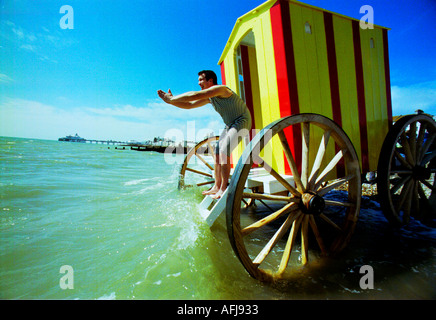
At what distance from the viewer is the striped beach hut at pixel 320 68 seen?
7.99 ft

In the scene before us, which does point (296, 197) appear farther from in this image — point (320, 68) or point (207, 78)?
point (320, 68)

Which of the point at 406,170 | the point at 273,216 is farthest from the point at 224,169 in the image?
the point at 406,170

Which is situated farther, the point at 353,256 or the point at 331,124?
the point at 353,256

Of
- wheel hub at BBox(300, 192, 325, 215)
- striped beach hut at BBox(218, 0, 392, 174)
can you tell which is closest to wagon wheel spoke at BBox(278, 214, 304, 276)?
wheel hub at BBox(300, 192, 325, 215)

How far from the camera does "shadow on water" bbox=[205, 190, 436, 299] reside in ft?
5.48

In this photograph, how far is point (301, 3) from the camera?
2473 millimetres

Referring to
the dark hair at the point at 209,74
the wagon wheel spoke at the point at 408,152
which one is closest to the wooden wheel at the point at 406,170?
the wagon wheel spoke at the point at 408,152

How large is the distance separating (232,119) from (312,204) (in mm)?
1393

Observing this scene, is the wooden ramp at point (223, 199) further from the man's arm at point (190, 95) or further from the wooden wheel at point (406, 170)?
the wooden wheel at point (406, 170)

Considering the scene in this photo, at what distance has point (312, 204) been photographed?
1843 mm

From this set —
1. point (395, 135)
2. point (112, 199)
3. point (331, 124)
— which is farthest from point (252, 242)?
point (112, 199)

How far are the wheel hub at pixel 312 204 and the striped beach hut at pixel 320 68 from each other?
24.0 inches
